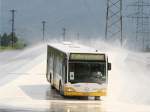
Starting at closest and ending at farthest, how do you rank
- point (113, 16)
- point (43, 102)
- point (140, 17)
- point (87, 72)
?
→ point (43, 102), point (87, 72), point (113, 16), point (140, 17)

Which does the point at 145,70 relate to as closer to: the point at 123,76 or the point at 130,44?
the point at 123,76

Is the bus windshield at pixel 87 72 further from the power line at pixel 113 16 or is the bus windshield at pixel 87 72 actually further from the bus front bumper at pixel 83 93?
the power line at pixel 113 16

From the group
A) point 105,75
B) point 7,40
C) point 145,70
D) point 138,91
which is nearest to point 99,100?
point 105,75

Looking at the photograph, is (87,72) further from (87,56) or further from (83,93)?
(83,93)

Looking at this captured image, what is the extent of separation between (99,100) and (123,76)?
18.6 meters

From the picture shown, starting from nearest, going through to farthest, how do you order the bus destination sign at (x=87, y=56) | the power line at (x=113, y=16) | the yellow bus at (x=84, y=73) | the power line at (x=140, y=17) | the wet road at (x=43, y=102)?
the wet road at (x=43, y=102), the yellow bus at (x=84, y=73), the bus destination sign at (x=87, y=56), the power line at (x=113, y=16), the power line at (x=140, y=17)

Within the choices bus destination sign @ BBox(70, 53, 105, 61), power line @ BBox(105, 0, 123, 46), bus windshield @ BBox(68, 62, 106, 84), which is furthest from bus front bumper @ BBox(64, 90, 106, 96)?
power line @ BBox(105, 0, 123, 46)

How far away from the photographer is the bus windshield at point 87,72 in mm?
31484

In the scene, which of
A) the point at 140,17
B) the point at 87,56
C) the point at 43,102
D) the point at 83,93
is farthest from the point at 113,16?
the point at 43,102

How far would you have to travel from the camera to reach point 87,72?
31.5 metres

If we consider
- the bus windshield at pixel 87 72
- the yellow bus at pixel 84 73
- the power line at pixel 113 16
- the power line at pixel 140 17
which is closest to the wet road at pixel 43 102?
the yellow bus at pixel 84 73

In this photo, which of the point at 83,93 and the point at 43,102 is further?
the point at 83,93

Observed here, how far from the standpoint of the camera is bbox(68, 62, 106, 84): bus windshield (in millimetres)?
31484

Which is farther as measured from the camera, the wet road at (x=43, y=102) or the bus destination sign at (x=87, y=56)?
the bus destination sign at (x=87, y=56)
